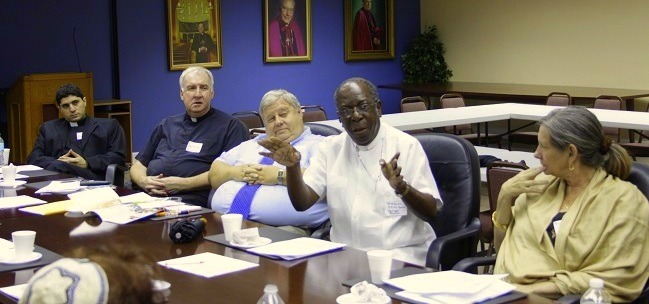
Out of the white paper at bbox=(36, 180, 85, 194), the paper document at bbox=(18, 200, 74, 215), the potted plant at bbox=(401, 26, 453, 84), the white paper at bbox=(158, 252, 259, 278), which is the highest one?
the potted plant at bbox=(401, 26, 453, 84)

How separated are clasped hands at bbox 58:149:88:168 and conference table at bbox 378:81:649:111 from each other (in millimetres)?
6251

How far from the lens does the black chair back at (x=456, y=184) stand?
3.74 meters

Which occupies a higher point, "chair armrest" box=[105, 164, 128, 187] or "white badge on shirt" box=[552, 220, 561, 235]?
"white badge on shirt" box=[552, 220, 561, 235]

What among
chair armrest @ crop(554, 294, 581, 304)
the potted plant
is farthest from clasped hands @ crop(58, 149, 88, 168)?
the potted plant

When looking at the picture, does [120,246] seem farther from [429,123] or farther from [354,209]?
[429,123]

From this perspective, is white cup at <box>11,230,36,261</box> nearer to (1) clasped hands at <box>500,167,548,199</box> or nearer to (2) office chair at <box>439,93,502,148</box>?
(1) clasped hands at <box>500,167,548,199</box>

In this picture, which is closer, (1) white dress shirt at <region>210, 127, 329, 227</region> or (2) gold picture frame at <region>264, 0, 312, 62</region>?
(1) white dress shirt at <region>210, 127, 329, 227</region>

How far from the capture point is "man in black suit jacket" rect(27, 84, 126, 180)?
614cm

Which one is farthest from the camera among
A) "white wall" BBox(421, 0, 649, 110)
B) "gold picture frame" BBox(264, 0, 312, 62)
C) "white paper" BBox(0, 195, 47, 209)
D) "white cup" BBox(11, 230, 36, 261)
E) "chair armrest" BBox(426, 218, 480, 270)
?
"gold picture frame" BBox(264, 0, 312, 62)

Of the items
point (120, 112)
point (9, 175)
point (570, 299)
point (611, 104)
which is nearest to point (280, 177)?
point (9, 175)

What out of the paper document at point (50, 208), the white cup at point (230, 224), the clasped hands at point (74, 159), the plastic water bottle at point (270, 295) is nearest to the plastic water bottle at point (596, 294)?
the plastic water bottle at point (270, 295)

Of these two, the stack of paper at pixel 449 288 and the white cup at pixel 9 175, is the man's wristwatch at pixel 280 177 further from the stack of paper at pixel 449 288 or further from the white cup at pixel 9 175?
the stack of paper at pixel 449 288

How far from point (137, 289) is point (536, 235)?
2.19 metres

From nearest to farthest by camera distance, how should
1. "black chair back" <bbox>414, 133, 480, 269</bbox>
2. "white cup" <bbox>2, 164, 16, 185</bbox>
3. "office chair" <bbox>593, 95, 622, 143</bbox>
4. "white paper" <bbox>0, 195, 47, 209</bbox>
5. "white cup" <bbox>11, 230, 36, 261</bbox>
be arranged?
1. "white cup" <bbox>11, 230, 36, 261</bbox>
2. "black chair back" <bbox>414, 133, 480, 269</bbox>
3. "white paper" <bbox>0, 195, 47, 209</bbox>
4. "white cup" <bbox>2, 164, 16, 185</bbox>
5. "office chair" <bbox>593, 95, 622, 143</bbox>
